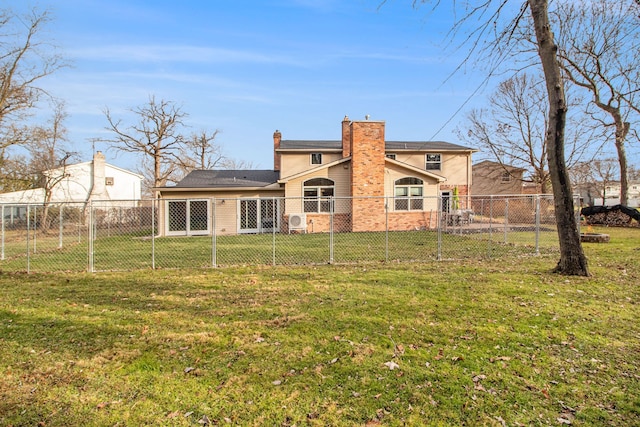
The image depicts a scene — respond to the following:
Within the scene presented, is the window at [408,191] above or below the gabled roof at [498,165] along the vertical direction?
below

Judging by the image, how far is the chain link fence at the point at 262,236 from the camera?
965 centimetres

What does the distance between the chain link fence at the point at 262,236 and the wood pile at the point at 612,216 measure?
3.01m

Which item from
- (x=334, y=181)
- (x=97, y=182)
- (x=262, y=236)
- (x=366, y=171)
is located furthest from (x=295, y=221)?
(x=97, y=182)

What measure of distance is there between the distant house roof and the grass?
54.1 feet

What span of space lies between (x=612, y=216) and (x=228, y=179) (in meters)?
23.1

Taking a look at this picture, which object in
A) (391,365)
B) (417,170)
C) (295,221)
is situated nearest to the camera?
(391,365)

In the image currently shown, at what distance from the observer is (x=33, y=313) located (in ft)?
16.8

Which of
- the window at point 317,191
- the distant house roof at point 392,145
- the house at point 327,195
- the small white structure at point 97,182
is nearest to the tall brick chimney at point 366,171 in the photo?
the house at point 327,195

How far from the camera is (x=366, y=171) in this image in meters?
18.6

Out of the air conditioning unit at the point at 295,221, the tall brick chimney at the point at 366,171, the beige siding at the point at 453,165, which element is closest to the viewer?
the air conditioning unit at the point at 295,221

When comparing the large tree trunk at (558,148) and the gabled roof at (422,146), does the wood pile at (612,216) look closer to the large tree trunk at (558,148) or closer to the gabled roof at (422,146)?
the gabled roof at (422,146)

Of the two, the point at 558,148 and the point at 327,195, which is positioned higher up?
the point at 558,148

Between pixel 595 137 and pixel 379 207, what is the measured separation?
13724 mm

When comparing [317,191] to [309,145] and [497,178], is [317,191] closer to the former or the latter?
[309,145]
